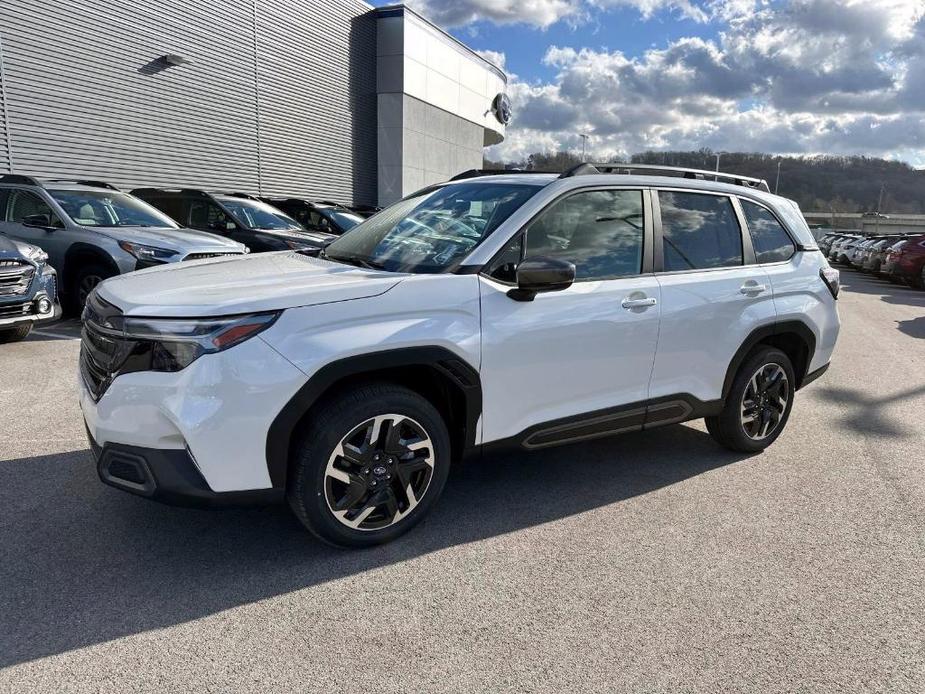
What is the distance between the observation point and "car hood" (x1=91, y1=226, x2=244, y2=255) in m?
8.08

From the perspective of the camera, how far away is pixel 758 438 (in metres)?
4.72

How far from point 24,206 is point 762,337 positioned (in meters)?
8.96

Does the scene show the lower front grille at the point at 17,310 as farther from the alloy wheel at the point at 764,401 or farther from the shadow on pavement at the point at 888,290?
the shadow on pavement at the point at 888,290

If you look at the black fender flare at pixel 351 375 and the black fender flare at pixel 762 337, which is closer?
the black fender flare at pixel 351 375

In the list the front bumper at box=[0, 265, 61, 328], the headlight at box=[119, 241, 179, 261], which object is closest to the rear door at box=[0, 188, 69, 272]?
the headlight at box=[119, 241, 179, 261]

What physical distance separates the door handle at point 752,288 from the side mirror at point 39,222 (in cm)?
802

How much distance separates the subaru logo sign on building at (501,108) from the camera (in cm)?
3278

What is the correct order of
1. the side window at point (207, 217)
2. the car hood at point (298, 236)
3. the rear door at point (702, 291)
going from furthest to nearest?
the side window at point (207, 217)
the car hood at point (298, 236)
the rear door at point (702, 291)

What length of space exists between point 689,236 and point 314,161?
62.8 ft

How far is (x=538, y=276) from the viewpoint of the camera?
3.29 metres

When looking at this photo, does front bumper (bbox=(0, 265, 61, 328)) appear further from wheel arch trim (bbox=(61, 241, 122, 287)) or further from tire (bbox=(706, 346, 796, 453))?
tire (bbox=(706, 346, 796, 453))

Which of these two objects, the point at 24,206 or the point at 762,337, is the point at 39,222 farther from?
the point at 762,337

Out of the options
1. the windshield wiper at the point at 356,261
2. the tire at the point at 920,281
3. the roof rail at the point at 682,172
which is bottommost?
the tire at the point at 920,281

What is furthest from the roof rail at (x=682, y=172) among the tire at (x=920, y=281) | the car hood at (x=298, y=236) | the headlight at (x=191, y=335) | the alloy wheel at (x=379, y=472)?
the tire at (x=920, y=281)
